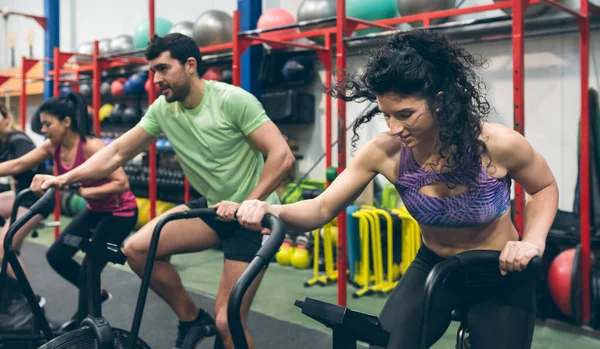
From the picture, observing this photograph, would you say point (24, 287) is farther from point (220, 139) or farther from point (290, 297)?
point (290, 297)

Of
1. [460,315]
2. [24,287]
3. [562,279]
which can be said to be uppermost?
[460,315]

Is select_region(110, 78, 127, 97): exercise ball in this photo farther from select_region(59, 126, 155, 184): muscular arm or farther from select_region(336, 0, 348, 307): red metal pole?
select_region(59, 126, 155, 184): muscular arm

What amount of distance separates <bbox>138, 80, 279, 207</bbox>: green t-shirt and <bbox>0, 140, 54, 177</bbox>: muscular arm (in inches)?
45.8

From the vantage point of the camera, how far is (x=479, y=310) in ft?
4.98

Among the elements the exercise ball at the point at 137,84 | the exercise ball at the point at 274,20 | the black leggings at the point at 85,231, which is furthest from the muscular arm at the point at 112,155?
the exercise ball at the point at 137,84

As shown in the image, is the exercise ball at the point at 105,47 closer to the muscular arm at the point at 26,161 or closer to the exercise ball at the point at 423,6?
the muscular arm at the point at 26,161

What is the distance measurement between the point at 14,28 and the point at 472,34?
8.45 m

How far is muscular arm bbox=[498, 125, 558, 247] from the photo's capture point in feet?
4.87

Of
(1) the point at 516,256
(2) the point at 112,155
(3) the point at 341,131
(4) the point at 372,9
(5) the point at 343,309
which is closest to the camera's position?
(5) the point at 343,309

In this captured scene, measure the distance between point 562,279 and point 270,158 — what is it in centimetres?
191

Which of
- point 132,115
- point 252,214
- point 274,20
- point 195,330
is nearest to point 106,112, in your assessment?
point 132,115

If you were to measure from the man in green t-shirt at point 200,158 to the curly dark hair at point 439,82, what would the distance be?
0.81 m

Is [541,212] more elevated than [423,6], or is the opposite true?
[423,6]

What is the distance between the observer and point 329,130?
423cm
